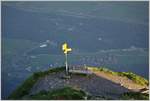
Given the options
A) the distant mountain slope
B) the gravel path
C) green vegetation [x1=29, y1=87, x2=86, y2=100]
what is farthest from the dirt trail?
the distant mountain slope

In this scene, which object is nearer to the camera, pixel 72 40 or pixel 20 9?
pixel 72 40

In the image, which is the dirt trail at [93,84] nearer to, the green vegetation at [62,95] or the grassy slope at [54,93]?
the grassy slope at [54,93]

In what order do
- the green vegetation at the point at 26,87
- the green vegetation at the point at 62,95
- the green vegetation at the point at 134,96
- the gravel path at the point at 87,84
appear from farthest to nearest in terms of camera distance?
the green vegetation at the point at 26,87
the gravel path at the point at 87,84
the green vegetation at the point at 134,96
the green vegetation at the point at 62,95

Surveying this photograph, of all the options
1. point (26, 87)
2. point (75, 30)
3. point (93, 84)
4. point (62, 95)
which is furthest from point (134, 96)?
point (75, 30)

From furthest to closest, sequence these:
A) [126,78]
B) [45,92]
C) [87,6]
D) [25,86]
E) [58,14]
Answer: [87,6]
[58,14]
[126,78]
[25,86]
[45,92]

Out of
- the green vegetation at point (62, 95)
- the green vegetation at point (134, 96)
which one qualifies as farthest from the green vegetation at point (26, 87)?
the green vegetation at point (134, 96)

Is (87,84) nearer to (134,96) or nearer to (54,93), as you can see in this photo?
(134,96)

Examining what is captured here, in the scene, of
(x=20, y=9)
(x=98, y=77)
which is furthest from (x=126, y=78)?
(x=20, y=9)

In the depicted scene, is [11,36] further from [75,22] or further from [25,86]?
[25,86]

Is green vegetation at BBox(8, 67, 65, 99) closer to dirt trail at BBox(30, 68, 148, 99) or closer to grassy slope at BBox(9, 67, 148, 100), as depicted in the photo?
grassy slope at BBox(9, 67, 148, 100)
